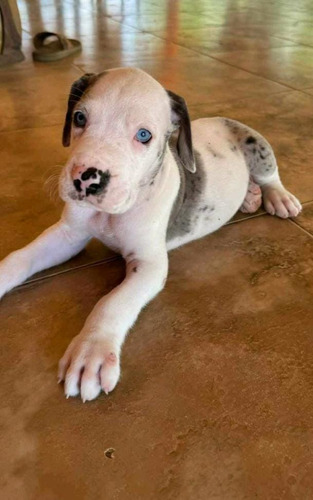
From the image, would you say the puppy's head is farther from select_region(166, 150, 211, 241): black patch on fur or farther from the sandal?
the sandal

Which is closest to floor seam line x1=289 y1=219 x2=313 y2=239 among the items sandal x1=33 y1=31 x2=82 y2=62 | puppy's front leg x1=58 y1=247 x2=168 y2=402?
puppy's front leg x1=58 y1=247 x2=168 y2=402

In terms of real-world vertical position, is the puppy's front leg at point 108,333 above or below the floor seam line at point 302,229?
above

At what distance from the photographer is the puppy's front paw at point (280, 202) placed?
3326 millimetres

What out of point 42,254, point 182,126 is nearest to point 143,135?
point 182,126

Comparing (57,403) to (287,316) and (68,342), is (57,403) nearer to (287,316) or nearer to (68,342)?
(68,342)

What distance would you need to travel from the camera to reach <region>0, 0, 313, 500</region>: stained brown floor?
67.9 inches

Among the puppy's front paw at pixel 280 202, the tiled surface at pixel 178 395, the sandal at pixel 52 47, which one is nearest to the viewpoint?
the tiled surface at pixel 178 395

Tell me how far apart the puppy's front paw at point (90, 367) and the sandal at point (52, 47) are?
19.1 ft

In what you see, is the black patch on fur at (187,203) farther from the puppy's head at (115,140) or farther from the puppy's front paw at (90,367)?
the puppy's front paw at (90,367)

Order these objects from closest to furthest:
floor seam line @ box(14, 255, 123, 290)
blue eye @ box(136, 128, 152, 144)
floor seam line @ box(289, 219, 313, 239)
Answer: blue eye @ box(136, 128, 152, 144), floor seam line @ box(14, 255, 123, 290), floor seam line @ box(289, 219, 313, 239)

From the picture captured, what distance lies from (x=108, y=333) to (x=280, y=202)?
5.80 feet

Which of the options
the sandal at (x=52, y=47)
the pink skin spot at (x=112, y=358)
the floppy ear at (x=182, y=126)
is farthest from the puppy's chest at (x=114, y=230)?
the sandal at (x=52, y=47)

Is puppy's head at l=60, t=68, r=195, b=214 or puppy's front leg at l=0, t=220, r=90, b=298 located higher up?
puppy's head at l=60, t=68, r=195, b=214

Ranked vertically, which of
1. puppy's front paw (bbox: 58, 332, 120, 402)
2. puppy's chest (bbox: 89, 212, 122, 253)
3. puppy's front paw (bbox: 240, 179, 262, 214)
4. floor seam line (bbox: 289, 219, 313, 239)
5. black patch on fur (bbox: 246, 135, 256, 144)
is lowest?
floor seam line (bbox: 289, 219, 313, 239)
